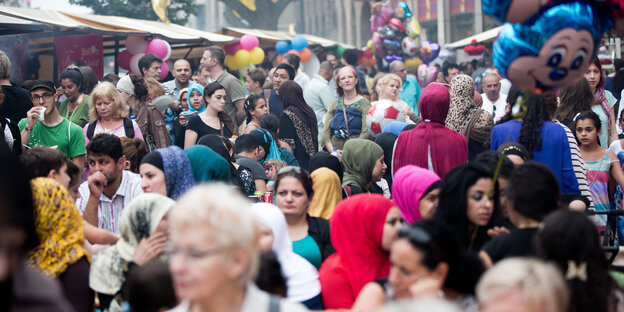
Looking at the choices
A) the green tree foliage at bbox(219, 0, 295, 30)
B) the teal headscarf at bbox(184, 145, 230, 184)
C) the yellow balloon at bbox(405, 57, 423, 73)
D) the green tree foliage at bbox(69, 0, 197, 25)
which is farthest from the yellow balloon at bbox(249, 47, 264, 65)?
the green tree foliage at bbox(69, 0, 197, 25)

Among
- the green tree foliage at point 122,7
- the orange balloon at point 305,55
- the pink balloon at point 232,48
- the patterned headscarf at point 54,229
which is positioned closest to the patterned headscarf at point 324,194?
the patterned headscarf at point 54,229

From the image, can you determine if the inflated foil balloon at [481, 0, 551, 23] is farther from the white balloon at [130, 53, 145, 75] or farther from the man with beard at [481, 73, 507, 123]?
the white balloon at [130, 53, 145, 75]

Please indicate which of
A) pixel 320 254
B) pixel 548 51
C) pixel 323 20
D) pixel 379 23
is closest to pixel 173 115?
pixel 320 254

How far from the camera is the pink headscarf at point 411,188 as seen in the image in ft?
15.5

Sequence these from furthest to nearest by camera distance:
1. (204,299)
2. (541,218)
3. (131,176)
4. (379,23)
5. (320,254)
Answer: (379,23), (131,176), (320,254), (541,218), (204,299)

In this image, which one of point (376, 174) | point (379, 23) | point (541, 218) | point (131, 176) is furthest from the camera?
point (379, 23)

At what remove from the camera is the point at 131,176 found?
5.65 meters

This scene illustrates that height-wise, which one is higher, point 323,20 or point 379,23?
point 323,20

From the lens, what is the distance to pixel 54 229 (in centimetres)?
390

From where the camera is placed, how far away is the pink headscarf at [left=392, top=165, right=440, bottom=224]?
4715mm

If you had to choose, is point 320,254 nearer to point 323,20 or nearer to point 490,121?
point 490,121

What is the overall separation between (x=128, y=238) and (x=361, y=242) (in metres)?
1.22

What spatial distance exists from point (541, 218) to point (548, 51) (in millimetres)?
862

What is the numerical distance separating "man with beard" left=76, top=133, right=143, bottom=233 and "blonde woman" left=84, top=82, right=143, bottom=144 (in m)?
1.74
